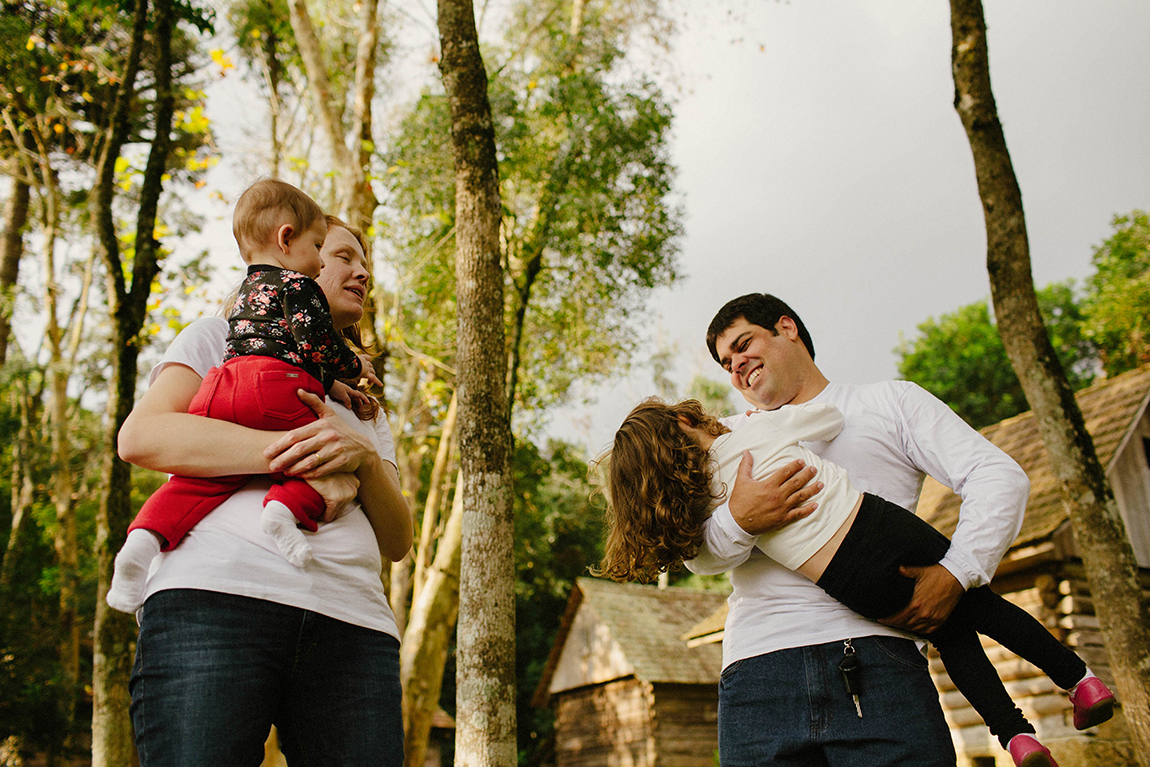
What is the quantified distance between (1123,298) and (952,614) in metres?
27.8

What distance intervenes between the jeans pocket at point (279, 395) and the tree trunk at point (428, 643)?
8.12m

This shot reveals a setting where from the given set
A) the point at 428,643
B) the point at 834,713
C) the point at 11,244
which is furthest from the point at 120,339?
the point at 11,244

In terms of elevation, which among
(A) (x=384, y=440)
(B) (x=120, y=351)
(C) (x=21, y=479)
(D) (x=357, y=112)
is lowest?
(A) (x=384, y=440)

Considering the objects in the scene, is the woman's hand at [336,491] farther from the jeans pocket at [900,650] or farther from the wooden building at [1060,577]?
the wooden building at [1060,577]

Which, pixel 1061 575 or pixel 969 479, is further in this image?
pixel 1061 575

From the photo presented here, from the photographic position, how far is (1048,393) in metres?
5.52

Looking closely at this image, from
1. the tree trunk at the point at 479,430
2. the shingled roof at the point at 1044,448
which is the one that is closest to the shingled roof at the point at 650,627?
the shingled roof at the point at 1044,448

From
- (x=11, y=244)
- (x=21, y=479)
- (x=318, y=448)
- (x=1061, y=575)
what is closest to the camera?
(x=318, y=448)

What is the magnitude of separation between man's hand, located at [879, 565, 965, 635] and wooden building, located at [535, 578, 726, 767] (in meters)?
15.3

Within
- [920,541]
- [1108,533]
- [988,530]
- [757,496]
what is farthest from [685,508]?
[1108,533]

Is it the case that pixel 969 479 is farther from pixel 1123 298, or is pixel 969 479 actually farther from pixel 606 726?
pixel 1123 298

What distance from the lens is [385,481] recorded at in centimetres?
177

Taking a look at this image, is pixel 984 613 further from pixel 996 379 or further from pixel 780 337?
pixel 996 379

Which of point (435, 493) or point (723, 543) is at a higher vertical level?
point (435, 493)
